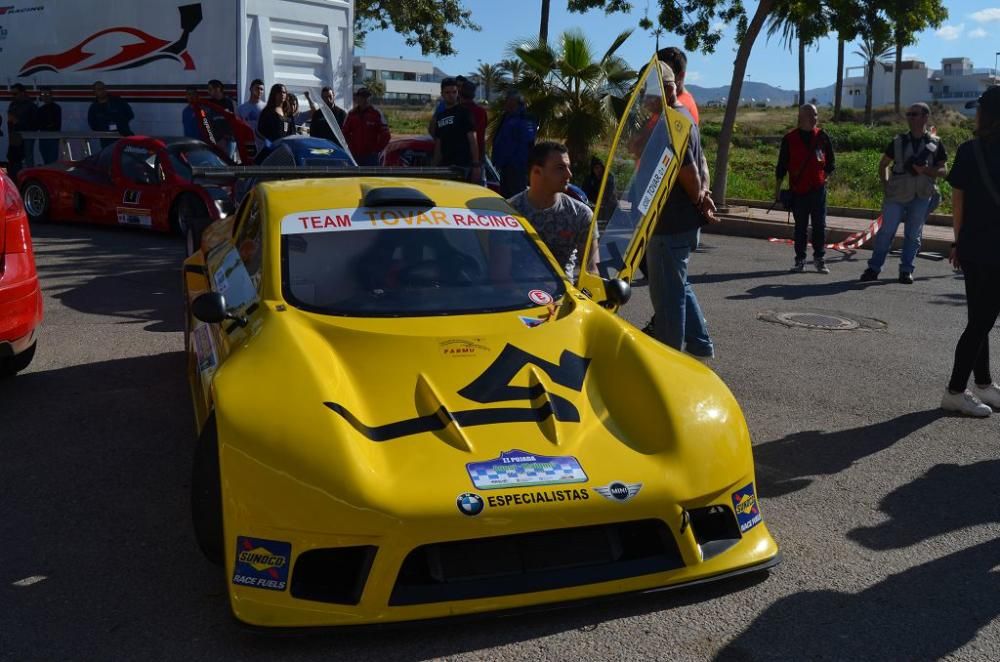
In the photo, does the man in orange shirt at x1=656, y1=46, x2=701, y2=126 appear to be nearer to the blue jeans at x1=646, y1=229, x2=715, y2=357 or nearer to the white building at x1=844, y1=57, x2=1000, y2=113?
the blue jeans at x1=646, y1=229, x2=715, y2=357

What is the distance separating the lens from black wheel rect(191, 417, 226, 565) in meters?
3.59

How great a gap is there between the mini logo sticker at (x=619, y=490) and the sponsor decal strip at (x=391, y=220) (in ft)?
5.97

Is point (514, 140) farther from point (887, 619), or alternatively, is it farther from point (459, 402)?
point (887, 619)

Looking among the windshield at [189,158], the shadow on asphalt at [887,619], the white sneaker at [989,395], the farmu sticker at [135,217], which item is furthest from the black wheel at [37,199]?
the shadow on asphalt at [887,619]

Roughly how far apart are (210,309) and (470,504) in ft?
5.39

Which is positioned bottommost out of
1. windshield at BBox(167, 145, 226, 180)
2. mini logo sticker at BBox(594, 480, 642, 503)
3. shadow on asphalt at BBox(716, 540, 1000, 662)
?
shadow on asphalt at BBox(716, 540, 1000, 662)

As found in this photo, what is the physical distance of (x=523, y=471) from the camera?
11.5 feet

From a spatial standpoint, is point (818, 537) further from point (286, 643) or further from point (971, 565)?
point (286, 643)

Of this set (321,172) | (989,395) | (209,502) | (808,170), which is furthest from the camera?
(808,170)

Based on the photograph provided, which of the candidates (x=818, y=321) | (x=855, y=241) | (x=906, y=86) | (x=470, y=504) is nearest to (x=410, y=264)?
(x=470, y=504)

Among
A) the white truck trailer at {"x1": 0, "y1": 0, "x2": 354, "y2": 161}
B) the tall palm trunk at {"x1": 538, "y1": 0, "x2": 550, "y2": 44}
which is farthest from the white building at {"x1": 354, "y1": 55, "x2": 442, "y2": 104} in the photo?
the white truck trailer at {"x1": 0, "y1": 0, "x2": 354, "y2": 161}

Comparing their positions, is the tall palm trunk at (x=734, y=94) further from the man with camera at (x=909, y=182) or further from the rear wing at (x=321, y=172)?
the rear wing at (x=321, y=172)

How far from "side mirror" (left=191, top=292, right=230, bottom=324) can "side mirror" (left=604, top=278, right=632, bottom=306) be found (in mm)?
1811

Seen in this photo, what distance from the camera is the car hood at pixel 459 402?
136 inches
